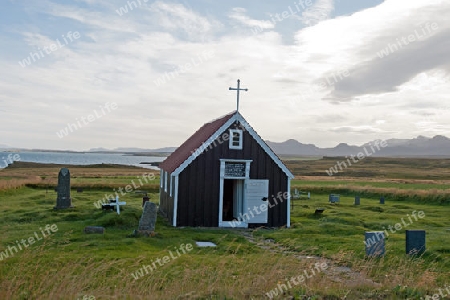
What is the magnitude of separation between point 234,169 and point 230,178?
61 cm

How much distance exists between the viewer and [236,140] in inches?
906

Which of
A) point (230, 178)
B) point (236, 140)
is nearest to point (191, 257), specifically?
point (230, 178)

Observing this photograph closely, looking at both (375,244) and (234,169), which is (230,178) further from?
(375,244)

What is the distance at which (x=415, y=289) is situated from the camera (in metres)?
9.20

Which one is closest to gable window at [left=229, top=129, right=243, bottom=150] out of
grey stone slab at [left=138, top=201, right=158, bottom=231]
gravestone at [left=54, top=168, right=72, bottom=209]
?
grey stone slab at [left=138, top=201, right=158, bottom=231]

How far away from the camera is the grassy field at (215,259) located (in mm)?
8812

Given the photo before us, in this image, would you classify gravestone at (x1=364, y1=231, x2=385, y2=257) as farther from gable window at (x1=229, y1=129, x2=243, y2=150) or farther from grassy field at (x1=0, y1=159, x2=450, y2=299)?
gable window at (x1=229, y1=129, x2=243, y2=150)

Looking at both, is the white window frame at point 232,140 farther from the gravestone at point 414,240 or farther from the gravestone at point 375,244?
the gravestone at point 414,240

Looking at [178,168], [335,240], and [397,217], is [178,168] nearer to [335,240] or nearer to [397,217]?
[335,240]

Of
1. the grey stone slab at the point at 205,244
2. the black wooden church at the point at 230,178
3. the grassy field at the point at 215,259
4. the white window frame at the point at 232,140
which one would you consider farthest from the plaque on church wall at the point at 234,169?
the grey stone slab at the point at 205,244

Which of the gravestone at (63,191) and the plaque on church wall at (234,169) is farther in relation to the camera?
the gravestone at (63,191)

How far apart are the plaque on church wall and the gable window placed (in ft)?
3.02

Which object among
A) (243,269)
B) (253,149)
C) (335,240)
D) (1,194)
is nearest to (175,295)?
(243,269)

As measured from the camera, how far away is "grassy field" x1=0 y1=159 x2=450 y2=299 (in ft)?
28.9
